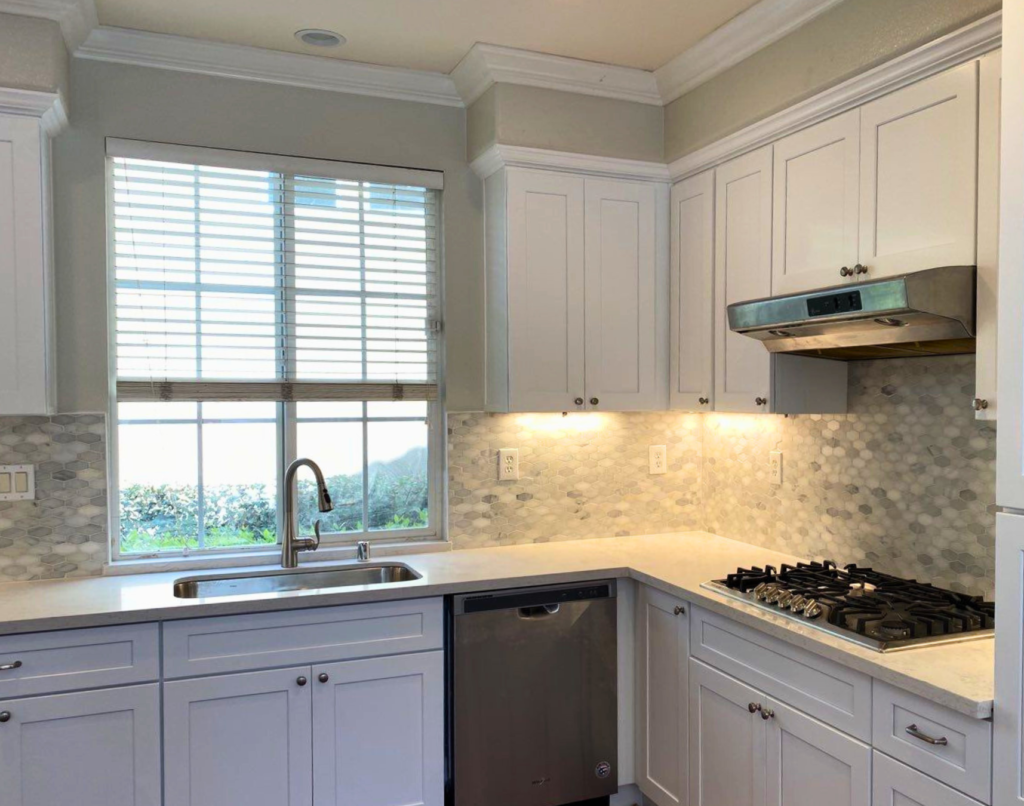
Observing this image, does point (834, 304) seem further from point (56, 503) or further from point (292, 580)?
point (56, 503)

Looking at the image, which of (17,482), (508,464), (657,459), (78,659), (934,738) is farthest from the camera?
(657,459)

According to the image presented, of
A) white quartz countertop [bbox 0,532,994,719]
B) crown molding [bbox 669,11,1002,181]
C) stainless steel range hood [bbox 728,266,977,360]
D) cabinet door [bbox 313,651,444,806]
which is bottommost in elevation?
cabinet door [bbox 313,651,444,806]

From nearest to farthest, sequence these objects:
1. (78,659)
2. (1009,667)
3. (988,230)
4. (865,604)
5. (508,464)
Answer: (1009,667)
(988,230)
(865,604)
(78,659)
(508,464)

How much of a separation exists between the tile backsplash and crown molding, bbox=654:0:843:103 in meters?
1.11

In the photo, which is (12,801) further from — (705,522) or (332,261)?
(705,522)

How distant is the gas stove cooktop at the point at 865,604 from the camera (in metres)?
1.95

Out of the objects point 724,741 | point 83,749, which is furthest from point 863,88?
point 83,749

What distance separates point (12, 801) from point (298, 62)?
97.8 inches

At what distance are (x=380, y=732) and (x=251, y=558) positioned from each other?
0.81 metres

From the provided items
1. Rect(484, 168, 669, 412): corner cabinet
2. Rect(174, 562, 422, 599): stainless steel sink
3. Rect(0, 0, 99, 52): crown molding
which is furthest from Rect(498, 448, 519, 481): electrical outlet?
Rect(0, 0, 99, 52): crown molding

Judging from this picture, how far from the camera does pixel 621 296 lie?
10.3 ft

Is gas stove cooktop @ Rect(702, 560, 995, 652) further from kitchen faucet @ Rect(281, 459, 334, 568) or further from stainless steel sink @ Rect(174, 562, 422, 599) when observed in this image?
kitchen faucet @ Rect(281, 459, 334, 568)

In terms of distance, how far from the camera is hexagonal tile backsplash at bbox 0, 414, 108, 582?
2.64 metres

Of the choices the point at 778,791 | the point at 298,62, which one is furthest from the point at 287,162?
the point at 778,791
